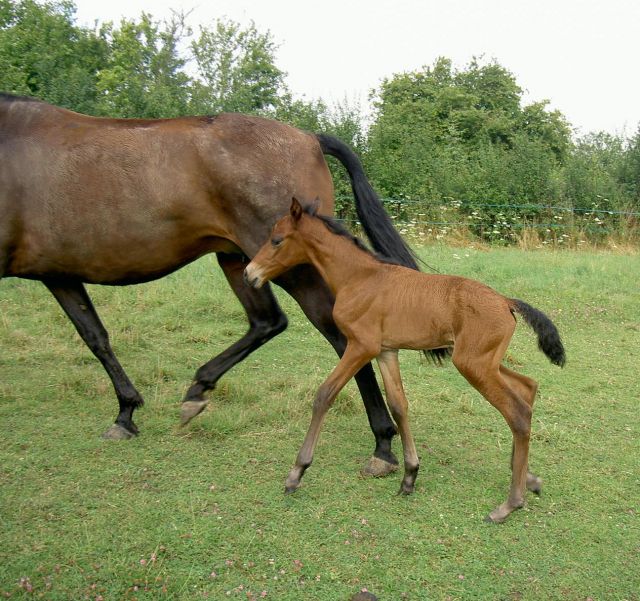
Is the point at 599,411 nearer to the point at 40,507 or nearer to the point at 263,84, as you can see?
the point at 40,507

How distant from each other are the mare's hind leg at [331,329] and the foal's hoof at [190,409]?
999 mm

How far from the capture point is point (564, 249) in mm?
14422

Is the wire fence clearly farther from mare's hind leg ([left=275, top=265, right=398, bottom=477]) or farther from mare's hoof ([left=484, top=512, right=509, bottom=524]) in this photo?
mare's hoof ([left=484, top=512, right=509, bottom=524])

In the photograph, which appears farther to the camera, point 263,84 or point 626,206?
point 263,84

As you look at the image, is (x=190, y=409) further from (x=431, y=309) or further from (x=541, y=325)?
(x=541, y=325)

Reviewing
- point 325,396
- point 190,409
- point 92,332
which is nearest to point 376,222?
point 325,396

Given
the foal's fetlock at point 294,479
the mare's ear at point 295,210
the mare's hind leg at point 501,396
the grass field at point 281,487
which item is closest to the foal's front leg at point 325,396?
the foal's fetlock at point 294,479

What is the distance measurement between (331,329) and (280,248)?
0.67 metres

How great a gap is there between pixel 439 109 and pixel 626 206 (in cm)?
1909

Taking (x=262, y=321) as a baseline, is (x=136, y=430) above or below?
below

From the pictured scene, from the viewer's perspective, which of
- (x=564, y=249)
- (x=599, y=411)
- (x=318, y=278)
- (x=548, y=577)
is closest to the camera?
(x=548, y=577)

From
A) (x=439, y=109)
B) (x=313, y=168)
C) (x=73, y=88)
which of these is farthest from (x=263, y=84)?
(x=313, y=168)

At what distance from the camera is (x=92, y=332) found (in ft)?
15.4

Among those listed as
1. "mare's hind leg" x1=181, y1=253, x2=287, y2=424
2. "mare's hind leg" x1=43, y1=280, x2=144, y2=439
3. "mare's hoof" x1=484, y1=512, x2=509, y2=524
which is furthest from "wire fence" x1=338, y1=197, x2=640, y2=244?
"mare's hoof" x1=484, y1=512, x2=509, y2=524
